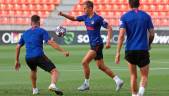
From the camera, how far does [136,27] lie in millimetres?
12477

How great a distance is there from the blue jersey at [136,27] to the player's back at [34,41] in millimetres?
2645

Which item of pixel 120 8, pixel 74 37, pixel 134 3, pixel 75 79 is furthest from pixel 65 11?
pixel 134 3

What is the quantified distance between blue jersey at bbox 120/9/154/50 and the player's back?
265 centimetres

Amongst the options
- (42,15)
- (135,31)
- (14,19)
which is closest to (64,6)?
(42,15)

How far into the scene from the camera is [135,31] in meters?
12.5

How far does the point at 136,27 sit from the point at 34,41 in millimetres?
3012

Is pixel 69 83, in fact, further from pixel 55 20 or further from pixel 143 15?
pixel 55 20

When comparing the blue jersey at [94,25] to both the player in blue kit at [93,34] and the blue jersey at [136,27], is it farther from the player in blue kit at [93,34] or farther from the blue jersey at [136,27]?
the blue jersey at [136,27]

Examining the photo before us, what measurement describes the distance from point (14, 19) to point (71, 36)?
4.58m

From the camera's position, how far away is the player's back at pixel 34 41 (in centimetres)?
1460

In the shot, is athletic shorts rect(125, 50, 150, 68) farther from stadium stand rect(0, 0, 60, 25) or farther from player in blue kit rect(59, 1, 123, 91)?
stadium stand rect(0, 0, 60, 25)

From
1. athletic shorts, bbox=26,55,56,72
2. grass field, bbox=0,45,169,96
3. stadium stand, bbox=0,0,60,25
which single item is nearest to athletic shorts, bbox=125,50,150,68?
grass field, bbox=0,45,169,96

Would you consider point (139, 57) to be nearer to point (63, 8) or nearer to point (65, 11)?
point (65, 11)

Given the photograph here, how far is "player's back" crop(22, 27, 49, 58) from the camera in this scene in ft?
47.9
